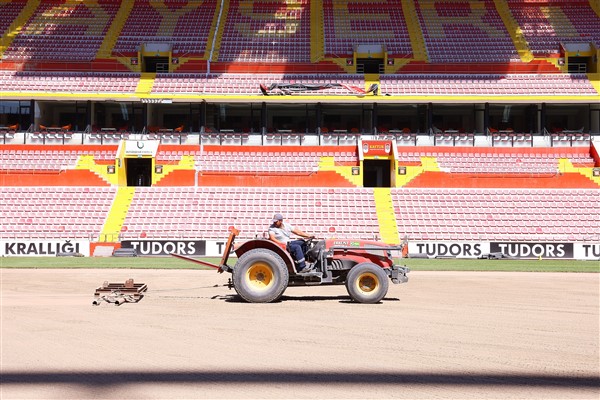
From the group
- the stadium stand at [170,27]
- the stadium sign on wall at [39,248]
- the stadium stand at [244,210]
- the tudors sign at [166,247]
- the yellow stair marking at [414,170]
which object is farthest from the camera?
the stadium stand at [170,27]

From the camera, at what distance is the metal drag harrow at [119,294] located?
1202 centimetres

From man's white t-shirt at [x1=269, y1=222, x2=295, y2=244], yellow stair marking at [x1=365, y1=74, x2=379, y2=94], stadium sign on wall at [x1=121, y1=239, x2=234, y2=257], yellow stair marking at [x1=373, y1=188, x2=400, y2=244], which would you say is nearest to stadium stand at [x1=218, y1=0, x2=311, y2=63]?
yellow stair marking at [x1=365, y1=74, x2=379, y2=94]

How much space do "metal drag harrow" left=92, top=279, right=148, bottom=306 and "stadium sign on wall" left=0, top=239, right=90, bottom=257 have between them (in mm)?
16771

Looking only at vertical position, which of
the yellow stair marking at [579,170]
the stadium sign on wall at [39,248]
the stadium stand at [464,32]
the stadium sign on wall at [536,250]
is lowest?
the stadium sign on wall at [536,250]

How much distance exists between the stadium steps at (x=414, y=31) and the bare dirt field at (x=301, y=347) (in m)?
31.3

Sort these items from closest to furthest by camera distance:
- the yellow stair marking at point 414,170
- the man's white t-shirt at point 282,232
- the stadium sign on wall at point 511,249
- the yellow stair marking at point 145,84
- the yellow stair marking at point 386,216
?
the man's white t-shirt at point 282,232
the stadium sign on wall at point 511,249
the yellow stair marking at point 386,216
the yellow stair marking at point 414,170
the yellow stair marking at point 145,84

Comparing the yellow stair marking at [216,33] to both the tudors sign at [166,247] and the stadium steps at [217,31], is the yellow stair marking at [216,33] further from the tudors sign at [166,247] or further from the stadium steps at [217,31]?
the tudors sign at [166,247]

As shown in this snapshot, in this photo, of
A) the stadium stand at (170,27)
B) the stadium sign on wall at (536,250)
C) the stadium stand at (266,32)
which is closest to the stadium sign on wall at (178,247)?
the stadium sign on wall at (536,250)

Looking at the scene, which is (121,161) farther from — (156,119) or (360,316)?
(360,316)

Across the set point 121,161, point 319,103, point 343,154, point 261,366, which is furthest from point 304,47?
point 261,366

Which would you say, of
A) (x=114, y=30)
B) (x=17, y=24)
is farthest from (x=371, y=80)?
(x=17, y=24)

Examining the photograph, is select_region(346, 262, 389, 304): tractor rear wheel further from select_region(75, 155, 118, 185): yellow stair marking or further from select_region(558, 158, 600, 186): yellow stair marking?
select_region(558, 158, 600, 186): yellow stair marking

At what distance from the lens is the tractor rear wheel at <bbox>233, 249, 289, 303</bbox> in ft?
38.7

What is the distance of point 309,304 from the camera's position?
39.3 ft
